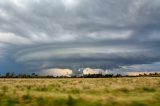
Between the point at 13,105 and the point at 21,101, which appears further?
the point at 21,101

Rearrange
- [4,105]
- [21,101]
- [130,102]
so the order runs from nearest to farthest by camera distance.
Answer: [130,102] → [4,105] → [21,101]

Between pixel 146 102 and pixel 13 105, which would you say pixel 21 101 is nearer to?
pixel 13 105

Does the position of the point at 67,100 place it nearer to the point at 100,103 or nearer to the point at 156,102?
the point at 100,103

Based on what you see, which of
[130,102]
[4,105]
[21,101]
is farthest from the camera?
[21,101]

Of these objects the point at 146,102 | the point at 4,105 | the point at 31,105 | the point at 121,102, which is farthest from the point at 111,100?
the point at 4,105

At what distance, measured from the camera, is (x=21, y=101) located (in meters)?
25.2

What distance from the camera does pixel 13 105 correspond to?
23.4 m

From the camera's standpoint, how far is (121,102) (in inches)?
866

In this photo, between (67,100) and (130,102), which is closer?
(130,102)

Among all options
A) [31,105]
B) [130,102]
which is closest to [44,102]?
[31,105]

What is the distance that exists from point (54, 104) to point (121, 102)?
4484mm

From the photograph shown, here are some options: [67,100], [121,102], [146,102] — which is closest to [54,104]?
[67,100]

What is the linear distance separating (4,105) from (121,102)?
787 cm

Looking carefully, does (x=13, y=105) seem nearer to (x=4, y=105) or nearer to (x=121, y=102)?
(x=4, y=105)
